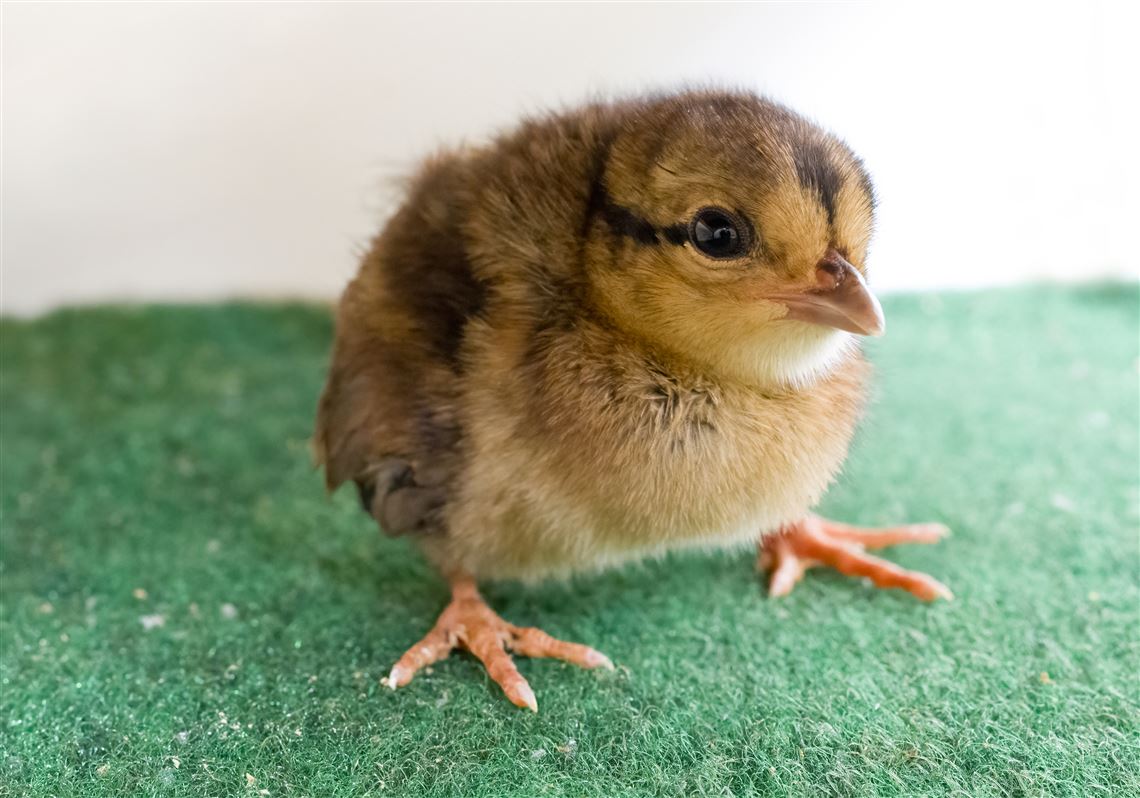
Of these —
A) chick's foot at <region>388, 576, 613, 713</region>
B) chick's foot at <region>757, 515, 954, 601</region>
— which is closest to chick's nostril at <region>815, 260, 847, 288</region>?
chick's foot at <region>757, 515, 954, 601</region>

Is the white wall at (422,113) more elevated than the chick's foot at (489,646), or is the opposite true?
the white wall at (422,113)

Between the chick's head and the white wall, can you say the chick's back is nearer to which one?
the chick's head

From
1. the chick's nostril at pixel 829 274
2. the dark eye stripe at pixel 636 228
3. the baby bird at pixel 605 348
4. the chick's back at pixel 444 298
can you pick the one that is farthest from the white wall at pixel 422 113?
the chick's nostril at pixel 829 274

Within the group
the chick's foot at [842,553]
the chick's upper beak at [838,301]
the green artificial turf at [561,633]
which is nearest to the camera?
the chick's upper beak at [838,301]

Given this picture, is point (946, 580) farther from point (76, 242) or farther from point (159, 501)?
point (76, 242)

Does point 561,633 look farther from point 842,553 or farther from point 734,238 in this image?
point 734,238

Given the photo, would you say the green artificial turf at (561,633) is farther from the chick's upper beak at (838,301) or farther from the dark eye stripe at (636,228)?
the dark eye stripe at (636,228)

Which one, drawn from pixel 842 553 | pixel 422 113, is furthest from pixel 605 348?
pixel 422 113

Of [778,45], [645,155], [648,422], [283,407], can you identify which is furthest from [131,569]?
[778,45]
